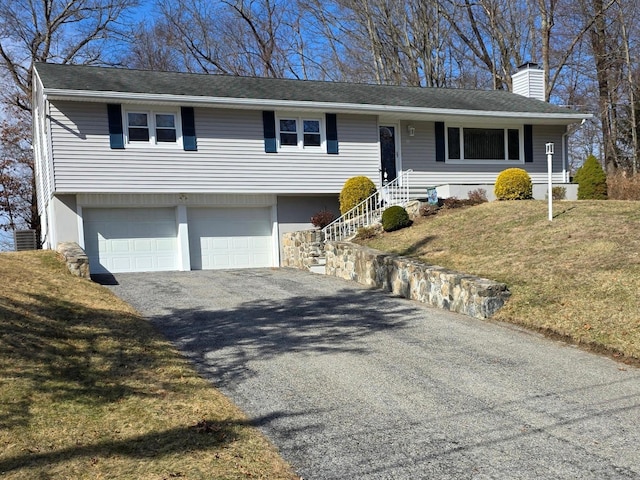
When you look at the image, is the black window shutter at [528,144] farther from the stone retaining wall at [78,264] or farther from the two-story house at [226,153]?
the stone retaining wall at [78,264]

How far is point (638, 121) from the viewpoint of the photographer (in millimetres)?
26688

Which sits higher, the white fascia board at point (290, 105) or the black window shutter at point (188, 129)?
the white fascia board at point (290, 105)

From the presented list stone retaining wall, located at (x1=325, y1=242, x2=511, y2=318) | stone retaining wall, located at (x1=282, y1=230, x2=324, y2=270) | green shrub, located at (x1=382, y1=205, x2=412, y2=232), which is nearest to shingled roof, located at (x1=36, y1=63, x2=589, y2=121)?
green shrub, located at (x1=382, y1=205, x2=412, y2=232)

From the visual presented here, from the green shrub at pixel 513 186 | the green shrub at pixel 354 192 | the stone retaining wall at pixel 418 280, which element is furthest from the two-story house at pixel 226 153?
the stone retaining wall at pixel 418 280

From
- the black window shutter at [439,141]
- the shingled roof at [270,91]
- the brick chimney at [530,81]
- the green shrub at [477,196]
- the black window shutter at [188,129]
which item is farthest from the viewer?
Result: the brick chimney at [530,81]

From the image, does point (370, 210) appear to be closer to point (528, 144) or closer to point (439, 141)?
point (439, 141)

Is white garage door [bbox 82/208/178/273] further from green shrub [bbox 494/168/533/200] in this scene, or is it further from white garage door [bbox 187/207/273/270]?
green shrub [bbox 494/168/533/200]

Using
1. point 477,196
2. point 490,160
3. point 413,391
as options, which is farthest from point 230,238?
point 413,391

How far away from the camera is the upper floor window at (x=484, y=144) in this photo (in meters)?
18.0

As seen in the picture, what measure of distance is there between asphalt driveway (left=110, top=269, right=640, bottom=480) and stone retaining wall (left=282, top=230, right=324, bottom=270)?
5092 millimetres

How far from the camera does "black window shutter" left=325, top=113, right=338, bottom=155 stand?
16344mm

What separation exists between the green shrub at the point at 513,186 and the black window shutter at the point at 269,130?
6427mm

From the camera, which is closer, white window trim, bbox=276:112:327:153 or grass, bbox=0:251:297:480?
grass, bbox=0:251:297:480

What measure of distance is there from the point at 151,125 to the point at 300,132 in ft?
13.7
